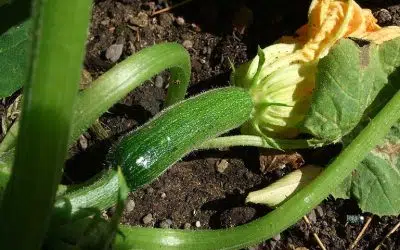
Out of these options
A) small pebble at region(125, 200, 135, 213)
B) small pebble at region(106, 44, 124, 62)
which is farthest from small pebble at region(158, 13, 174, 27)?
small pebble at region(125, 200, 135, 213)

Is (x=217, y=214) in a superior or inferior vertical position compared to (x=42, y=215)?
inferior

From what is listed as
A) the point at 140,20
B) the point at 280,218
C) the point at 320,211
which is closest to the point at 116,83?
the point at 280,218

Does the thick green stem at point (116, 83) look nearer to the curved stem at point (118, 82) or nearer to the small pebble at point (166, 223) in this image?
the curved stem at point (118, 82)

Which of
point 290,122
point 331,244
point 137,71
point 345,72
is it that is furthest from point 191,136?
point 331,244

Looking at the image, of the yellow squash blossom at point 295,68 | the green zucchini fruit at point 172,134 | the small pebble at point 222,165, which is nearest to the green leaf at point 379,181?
the yellow squash blossom at point 295,68

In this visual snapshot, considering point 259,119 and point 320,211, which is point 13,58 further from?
point 320,211

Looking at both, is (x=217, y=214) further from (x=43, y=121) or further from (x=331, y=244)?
(x=43, y=121)
